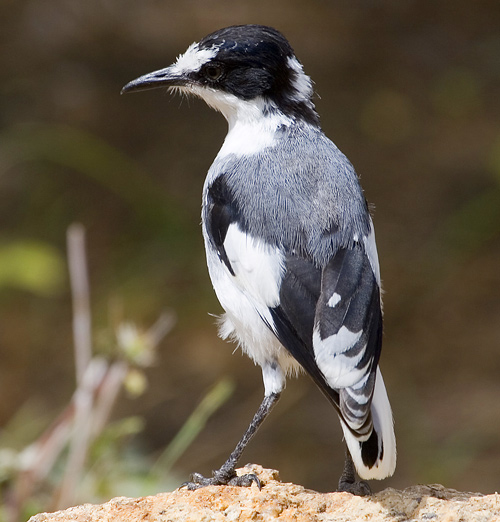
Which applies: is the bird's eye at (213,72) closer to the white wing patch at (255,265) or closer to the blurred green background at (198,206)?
the white wing patch at (255,265)

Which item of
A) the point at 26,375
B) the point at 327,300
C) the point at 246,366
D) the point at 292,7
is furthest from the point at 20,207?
the point at 327,300

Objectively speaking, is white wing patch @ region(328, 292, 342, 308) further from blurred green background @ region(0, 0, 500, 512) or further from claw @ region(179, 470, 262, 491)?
blurred green background @ region(0, 0, 500, 512)

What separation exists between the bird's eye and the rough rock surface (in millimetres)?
1724

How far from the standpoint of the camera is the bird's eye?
3.85 meters

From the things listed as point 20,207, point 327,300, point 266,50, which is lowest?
point 327,300

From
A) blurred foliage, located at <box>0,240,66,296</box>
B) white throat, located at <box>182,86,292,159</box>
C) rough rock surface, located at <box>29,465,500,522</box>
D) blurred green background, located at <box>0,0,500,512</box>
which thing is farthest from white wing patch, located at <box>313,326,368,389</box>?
blurred foliage, located at <box>0,240,66,296</box>

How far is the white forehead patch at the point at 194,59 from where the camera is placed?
382 centimetres

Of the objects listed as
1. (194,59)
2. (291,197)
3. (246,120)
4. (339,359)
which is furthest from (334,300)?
(194,59)

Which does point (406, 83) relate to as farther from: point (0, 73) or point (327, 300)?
point (327, 300)

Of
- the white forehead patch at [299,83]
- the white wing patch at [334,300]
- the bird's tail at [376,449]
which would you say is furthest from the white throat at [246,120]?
the bird's tail at [376,449]

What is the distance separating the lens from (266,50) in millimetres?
3811

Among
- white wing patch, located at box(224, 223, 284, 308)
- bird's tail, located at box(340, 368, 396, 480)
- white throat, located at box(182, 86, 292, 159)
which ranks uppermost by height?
white throat, located at box(182, 86, 292, 159)

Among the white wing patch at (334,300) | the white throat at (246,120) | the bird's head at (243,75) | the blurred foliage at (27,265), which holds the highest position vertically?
the blurred foliage at (27,265)

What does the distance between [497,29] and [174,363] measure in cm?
498
